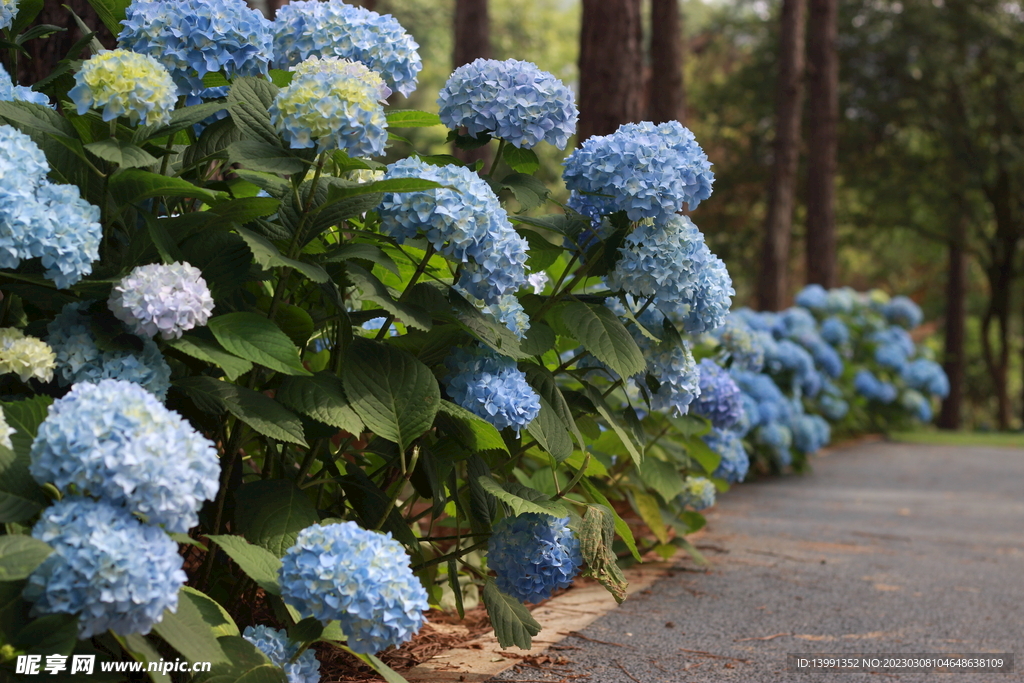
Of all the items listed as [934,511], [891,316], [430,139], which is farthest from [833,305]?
[430,139]

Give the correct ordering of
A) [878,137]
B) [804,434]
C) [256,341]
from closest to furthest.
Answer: [256,341] < [804,434] < [878,137]

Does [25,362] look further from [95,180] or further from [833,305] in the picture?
[833,305]

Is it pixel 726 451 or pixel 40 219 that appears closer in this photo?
pixel 40 219

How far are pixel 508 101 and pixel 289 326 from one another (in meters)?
0.69

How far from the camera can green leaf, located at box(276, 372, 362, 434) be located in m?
1.73

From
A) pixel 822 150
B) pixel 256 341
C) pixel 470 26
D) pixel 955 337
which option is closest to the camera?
pixel 256 341

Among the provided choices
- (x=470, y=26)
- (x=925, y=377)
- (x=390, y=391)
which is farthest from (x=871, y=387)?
(x=390, y=391)

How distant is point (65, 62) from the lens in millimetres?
2014

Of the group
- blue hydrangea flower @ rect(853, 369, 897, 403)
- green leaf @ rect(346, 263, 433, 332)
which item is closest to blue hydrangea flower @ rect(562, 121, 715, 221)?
green leaf @ rect(346, 263, 433, 332)

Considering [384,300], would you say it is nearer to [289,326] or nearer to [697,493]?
[289,326]

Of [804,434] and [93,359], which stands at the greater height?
[93,359]

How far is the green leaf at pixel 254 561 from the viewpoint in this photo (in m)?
1.58

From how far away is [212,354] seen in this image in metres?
1.63

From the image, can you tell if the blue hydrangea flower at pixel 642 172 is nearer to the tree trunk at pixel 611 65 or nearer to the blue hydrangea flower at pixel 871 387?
the tree trunk at pixel 611 65
